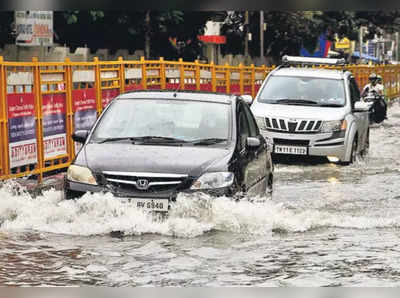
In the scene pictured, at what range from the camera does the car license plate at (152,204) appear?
8086 millimetres

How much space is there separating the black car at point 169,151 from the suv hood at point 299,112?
19.5 feet

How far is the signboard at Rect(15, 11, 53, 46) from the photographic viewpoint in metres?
21.7

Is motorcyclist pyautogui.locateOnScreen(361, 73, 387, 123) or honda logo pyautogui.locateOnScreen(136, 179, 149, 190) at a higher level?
honda logo pyautogui.locateOnScreen(136, 179, 149, 190)

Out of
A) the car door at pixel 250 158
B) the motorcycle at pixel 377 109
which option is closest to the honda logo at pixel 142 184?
the car door at pixel 250 158

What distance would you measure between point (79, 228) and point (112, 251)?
96cm

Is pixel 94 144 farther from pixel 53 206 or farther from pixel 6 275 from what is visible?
pixel 6 275

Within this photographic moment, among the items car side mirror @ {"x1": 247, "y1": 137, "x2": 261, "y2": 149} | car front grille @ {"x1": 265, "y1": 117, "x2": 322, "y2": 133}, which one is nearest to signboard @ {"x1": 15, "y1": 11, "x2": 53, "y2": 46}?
car front grille @ {"x1": 265, "y1": 117, "x2": 322, "y2": 133}

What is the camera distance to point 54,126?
44.8 feet

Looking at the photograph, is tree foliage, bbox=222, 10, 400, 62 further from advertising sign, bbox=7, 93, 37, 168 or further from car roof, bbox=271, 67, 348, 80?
advertising sign, bbox=7, 93, 37, 168

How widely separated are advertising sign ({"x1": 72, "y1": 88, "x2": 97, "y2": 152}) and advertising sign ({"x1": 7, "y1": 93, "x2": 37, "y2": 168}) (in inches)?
70.3

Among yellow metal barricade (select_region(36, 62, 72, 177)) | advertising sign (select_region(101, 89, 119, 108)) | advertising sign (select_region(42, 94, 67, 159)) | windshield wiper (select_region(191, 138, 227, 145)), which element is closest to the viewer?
windshield wiper (select_region(191, 138, 227, 145))

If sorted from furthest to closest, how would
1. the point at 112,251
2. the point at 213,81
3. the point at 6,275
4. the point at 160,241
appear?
1. the point at 213,81
2. the point at 160,241
3. the point at 112,251
4. the point at 6,275
